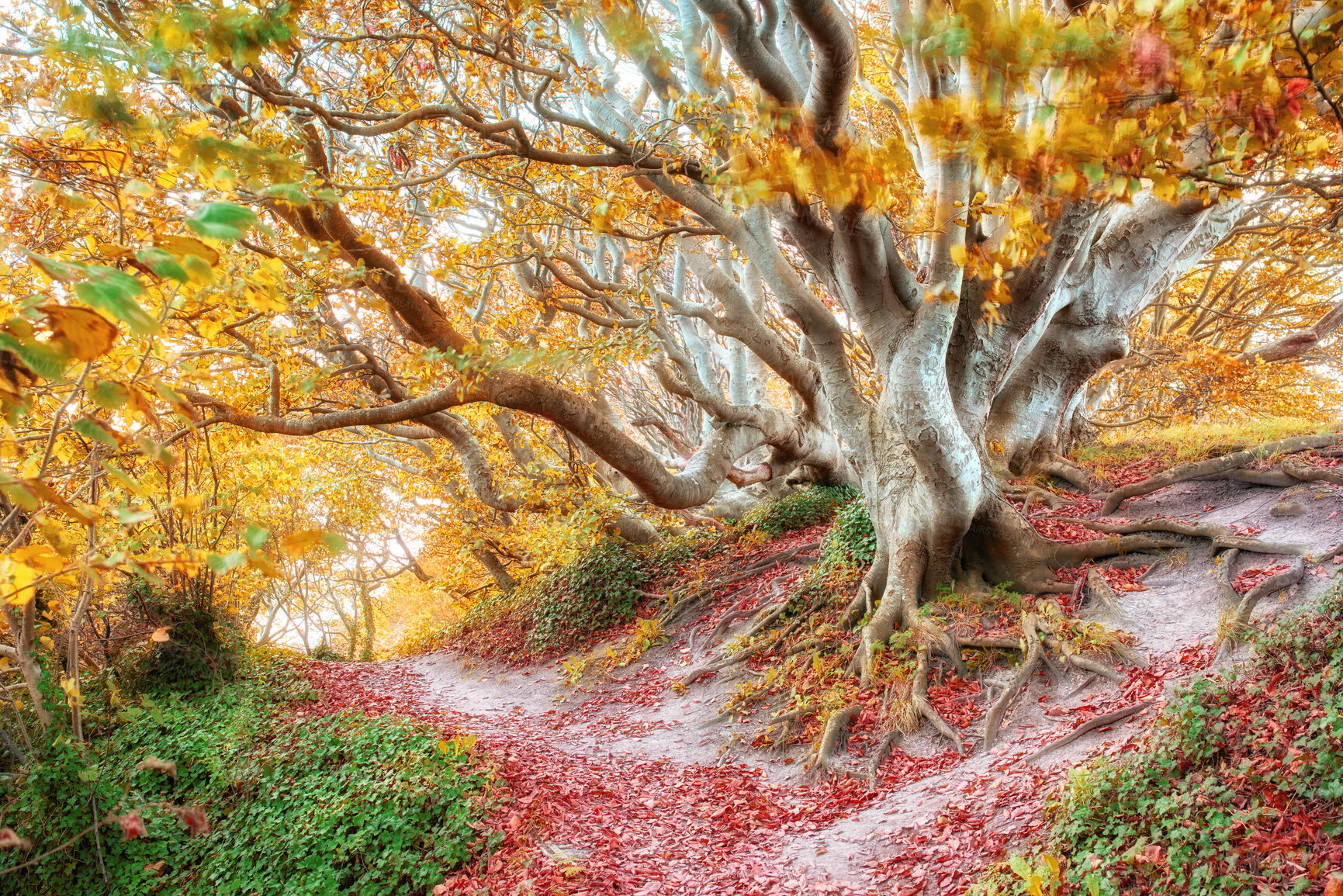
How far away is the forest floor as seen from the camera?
4270 mm

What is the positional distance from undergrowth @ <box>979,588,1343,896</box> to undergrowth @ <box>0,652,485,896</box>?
3.65 m

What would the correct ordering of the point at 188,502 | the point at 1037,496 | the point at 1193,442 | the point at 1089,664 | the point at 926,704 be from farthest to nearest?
1. the point at 1193,442
2. the point at 1037,496
3. the point at 926,704
4. the point at 1089,664
5. the point at 188,502

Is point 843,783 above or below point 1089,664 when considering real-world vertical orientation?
below

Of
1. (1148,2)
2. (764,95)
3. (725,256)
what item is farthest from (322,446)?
(1148,2)

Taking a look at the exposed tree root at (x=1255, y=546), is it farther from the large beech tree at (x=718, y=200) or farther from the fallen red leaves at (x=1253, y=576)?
the large beech tree at (x=718, y=200)

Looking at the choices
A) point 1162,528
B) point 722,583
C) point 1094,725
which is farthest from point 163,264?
point 722,583

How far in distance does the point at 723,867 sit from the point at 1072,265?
22.7 ft

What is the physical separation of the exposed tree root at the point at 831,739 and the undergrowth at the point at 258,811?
2662mm

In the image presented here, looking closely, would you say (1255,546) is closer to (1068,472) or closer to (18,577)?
(1068,472)

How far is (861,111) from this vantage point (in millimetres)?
12508

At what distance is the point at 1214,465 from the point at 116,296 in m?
8.99

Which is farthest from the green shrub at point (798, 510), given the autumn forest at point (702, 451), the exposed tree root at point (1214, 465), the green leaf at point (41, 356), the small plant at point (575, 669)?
the green leaf at point (41, 356)

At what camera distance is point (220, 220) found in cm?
137

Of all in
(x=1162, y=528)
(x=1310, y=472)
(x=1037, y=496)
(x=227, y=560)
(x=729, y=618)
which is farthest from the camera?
(x=729, y=618)
